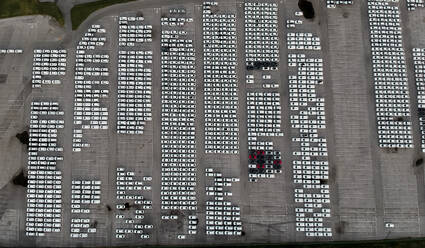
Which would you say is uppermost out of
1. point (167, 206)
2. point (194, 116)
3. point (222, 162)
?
point (194, 116)

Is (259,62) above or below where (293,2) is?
below

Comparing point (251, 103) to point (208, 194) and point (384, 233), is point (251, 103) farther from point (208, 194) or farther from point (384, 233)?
point (384, 233)

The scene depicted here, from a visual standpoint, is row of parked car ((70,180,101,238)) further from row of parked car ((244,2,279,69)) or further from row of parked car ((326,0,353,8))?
row of parked car ((326,0,353,8))

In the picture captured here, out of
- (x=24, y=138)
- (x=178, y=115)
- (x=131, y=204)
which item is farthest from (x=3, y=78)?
(x=131, y=204)

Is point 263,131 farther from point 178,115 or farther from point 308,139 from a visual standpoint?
point 178,115

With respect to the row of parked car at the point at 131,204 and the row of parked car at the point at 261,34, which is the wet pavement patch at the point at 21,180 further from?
the row of parked car at the point at 261,34

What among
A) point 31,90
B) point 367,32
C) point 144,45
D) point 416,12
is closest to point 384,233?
point 367,32
